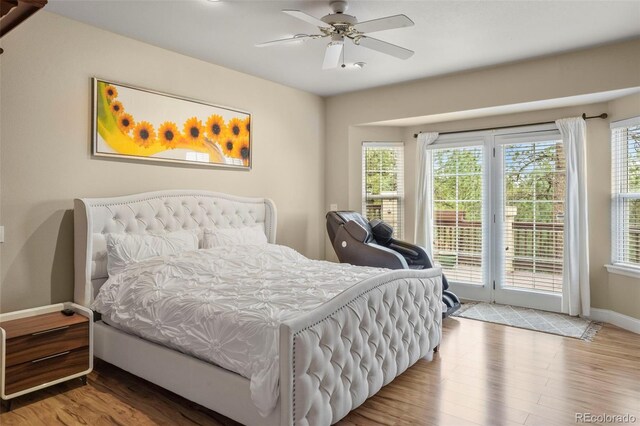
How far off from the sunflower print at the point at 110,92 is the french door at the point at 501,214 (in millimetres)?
3773

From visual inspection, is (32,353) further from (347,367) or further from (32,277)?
(347,367)

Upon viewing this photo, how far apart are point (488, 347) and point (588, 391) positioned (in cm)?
89

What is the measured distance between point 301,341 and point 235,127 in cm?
313

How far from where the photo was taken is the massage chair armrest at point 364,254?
13.8ft

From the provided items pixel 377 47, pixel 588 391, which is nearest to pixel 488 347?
pixel 588 391

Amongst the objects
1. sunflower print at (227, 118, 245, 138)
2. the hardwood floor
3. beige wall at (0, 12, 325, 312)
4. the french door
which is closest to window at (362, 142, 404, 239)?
the french door

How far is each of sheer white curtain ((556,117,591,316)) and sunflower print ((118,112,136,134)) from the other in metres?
4.35

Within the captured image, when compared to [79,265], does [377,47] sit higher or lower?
higher

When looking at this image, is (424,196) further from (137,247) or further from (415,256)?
(137,247)

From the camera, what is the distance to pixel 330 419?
211 centimetres

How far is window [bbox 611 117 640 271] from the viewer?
4.07 m

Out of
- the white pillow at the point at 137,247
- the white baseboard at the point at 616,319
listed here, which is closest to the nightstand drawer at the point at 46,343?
the white pillow at the point at 137,247

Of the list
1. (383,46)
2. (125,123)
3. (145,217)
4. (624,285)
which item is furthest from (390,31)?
(624,285)

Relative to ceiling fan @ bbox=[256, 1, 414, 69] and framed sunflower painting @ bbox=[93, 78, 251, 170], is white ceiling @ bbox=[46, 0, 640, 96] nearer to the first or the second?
ceiling fan @ bbox=[256, 1, 414, 69]
